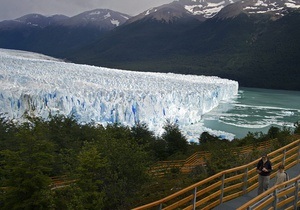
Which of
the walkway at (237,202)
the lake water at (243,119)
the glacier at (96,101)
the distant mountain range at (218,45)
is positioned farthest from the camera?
the distant mountain range at (218,45)

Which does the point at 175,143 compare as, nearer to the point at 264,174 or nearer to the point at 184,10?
the point at 264,174

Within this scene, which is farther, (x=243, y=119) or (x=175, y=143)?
(x=243, y=119)

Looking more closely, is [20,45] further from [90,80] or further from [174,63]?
[90,80]

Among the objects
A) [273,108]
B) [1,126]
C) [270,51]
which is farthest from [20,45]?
[1,126]

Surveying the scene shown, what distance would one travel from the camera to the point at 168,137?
16.1 meters

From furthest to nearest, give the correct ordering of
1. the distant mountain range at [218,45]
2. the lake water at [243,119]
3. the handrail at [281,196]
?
the distant mountain range at [218,45], the lake water at [243,119], the handrail at [281,196]

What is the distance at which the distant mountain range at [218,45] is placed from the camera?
244 ft

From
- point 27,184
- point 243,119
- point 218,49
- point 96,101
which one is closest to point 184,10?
point 218,49

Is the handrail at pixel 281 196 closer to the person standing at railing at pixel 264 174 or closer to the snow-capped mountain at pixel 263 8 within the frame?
the person standing at railing at pixel 264 174

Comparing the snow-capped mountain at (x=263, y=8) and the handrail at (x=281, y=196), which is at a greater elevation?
the snow-capped mountain at (x=263, y=8)

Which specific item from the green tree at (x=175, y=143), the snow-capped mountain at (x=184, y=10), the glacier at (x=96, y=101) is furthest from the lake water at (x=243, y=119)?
the snow-capped mountain at (x=184, y=10)

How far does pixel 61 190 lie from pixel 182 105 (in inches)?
719

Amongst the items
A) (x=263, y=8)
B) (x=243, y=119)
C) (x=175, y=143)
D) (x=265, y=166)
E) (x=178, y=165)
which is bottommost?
(x=243, y=119)

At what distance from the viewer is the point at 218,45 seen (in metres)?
99.2
